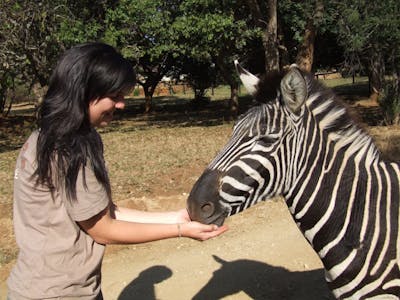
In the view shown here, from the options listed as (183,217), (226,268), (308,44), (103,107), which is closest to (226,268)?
(226,268)

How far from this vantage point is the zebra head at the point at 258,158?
8.16ft

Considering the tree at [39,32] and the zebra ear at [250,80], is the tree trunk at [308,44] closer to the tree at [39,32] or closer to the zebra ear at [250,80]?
the tree at [39,32]

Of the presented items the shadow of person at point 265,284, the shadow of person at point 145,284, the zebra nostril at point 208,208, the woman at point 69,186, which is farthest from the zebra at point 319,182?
the shadow of person at point 145,284

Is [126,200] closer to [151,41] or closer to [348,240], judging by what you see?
[348,240]

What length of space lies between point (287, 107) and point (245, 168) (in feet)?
1.47

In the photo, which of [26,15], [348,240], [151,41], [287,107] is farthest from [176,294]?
[151,41]

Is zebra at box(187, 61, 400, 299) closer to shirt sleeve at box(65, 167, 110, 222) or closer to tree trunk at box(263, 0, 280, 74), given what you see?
shirt sleeve at box(65, 167, 110, 222)

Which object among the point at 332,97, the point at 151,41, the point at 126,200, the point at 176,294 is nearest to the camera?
the point at 332,97

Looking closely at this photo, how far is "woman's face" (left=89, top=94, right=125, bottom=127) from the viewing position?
212 cm

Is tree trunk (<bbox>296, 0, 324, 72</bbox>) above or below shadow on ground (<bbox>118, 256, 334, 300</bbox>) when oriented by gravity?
above

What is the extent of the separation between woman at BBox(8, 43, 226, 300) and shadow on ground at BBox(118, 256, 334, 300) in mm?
2942

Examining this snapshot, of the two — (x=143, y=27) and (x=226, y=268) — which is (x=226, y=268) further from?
(x=143, y=27)

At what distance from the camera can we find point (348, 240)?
8.64 feet

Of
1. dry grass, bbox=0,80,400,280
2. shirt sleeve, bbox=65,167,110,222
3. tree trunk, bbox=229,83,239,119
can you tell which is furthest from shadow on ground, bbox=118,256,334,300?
tree trunk, bbox=229,83,239,119
